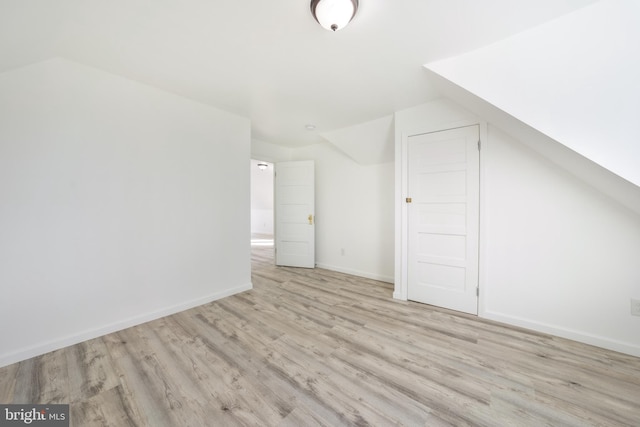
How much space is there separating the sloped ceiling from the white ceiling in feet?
0.40

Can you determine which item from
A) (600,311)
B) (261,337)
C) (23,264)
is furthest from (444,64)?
(23,264)

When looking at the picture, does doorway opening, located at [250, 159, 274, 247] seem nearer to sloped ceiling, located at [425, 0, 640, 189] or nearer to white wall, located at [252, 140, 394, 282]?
white wall, located at [252, 140, 394, 282]

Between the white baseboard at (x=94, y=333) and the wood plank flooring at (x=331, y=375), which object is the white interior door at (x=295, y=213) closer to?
the white baseboard at (x=94, y=333)

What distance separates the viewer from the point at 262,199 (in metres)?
8.70

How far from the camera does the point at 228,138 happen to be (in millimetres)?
2836

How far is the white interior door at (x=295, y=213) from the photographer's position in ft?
13.6

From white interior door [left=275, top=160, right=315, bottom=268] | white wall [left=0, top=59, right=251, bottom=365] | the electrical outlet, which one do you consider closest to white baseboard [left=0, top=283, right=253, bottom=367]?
white wall [left=0, top=59, right=251, bottom=365]

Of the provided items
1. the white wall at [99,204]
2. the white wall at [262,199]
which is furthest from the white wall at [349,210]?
the white wall at [262,199]

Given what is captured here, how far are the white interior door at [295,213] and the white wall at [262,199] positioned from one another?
3.30 meters

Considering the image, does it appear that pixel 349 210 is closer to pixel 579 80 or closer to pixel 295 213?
pixel 295 213

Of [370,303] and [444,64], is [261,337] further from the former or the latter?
[444,64]

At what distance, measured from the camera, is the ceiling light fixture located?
4.06ft

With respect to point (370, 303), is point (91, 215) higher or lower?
higher

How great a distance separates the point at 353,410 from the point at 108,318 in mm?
2225
